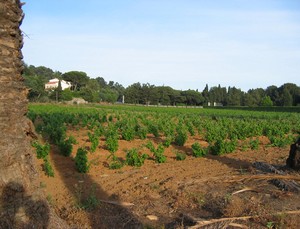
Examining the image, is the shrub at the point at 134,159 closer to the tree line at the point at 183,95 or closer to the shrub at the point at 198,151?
the shrub at the point at 198,151

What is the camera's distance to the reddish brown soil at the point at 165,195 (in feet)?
16.3

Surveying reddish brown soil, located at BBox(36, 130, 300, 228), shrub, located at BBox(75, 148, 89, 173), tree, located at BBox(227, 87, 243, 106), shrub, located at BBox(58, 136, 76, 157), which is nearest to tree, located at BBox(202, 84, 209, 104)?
tree, located at BBox(227, 87, 243, 106)

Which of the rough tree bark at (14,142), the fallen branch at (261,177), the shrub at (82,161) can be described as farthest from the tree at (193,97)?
the rough tree bark at (14,142)

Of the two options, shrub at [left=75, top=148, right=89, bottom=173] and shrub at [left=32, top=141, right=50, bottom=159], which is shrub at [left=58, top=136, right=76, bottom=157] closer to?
shrub at [left=32, top=141, right=50, bottom=159]

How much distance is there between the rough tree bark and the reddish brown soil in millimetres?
1068

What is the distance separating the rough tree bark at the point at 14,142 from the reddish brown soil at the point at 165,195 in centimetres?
107

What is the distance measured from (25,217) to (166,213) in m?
2.35

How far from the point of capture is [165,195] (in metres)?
6.08

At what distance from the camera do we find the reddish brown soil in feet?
16.3

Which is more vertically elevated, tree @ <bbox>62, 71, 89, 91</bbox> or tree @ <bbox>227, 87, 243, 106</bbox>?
tree @ <bbox>62, 71, 89, 91</bbox>

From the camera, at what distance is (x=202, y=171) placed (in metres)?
7.84

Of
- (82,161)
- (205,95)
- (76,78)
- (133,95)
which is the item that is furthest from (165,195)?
(205,95)

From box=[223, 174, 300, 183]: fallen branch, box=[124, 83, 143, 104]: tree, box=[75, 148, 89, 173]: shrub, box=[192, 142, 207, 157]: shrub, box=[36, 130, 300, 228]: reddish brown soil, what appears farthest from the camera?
box=[124, 83, 143, 104]: tree

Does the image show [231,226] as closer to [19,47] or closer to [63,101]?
[19,47]
